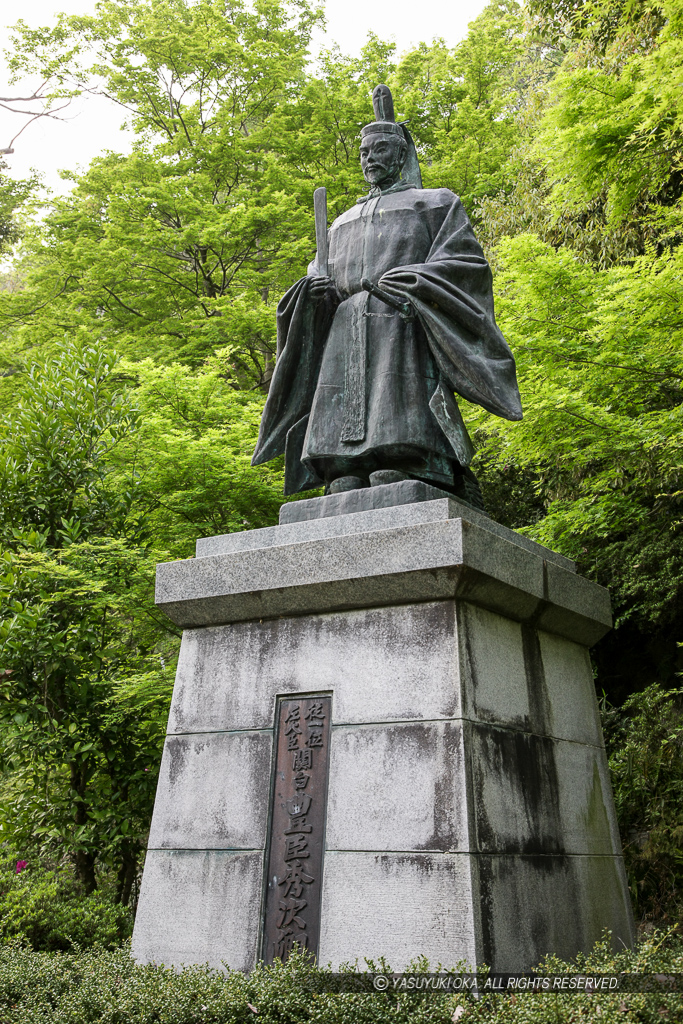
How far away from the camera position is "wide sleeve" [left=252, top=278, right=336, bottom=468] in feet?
17.1

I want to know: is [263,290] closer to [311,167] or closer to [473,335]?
[311,167]

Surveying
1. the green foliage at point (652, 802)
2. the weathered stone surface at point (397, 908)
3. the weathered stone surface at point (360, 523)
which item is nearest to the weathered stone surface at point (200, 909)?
the weathered stone surface at point (397, 908)

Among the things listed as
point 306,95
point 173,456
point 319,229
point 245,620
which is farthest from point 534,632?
point 306,95

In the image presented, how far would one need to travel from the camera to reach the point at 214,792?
4340mm

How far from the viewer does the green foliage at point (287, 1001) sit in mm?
2910

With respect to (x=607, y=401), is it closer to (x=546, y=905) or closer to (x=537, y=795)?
(x=537, y=795)

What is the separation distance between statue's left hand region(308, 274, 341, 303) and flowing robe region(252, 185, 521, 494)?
0.13ft

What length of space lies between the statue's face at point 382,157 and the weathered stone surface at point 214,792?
132 inches

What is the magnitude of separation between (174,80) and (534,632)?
1393 cm

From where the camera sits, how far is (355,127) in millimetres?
14406

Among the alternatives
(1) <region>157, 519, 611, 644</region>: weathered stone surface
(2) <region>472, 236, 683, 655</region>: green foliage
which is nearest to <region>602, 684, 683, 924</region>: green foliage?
(2) <region>472, 236, 683, 655</region>: green foliage

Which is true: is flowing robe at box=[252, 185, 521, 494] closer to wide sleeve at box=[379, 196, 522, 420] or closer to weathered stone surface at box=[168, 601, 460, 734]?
wide sleeve at box=[379, 196, 522, 420]

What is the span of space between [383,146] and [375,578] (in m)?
2.79

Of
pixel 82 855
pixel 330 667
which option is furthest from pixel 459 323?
pixel 82 855
